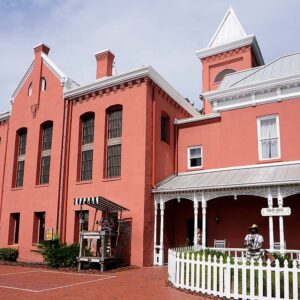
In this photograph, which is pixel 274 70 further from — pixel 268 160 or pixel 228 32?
pixel 228 32

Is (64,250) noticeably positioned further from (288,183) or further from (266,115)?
(266,115)

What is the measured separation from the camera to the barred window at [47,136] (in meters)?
22.3

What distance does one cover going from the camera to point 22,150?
78.7 ft

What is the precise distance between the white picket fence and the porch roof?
5762 millimetres

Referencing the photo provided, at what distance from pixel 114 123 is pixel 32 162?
20.1 ft

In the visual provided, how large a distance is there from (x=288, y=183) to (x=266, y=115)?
4710mm

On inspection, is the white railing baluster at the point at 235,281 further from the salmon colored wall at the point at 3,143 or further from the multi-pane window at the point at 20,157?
the salmon colored wall at the point at 3,143

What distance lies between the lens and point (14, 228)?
75.0ft

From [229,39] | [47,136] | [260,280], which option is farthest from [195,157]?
[229,39]

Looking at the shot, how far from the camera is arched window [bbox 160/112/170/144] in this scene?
67.4 feet

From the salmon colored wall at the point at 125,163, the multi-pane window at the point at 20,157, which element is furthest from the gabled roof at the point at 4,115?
the salmon colored wall at the point at 125,163

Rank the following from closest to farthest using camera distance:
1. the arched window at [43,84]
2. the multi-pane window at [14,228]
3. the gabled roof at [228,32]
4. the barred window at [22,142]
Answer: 1. the multi-pane window at [14,228]
2. the arched window at [43,84]
3. the barred window at [22,142]
4. the gabled roof at [228,32]

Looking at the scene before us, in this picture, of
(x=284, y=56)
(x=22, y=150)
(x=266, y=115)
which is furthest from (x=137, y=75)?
(x=22, y=150)

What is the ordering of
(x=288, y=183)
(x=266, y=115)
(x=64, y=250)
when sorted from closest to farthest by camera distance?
(x=288, y=183) → (x=64, y=250) → (x=266, y=115)
